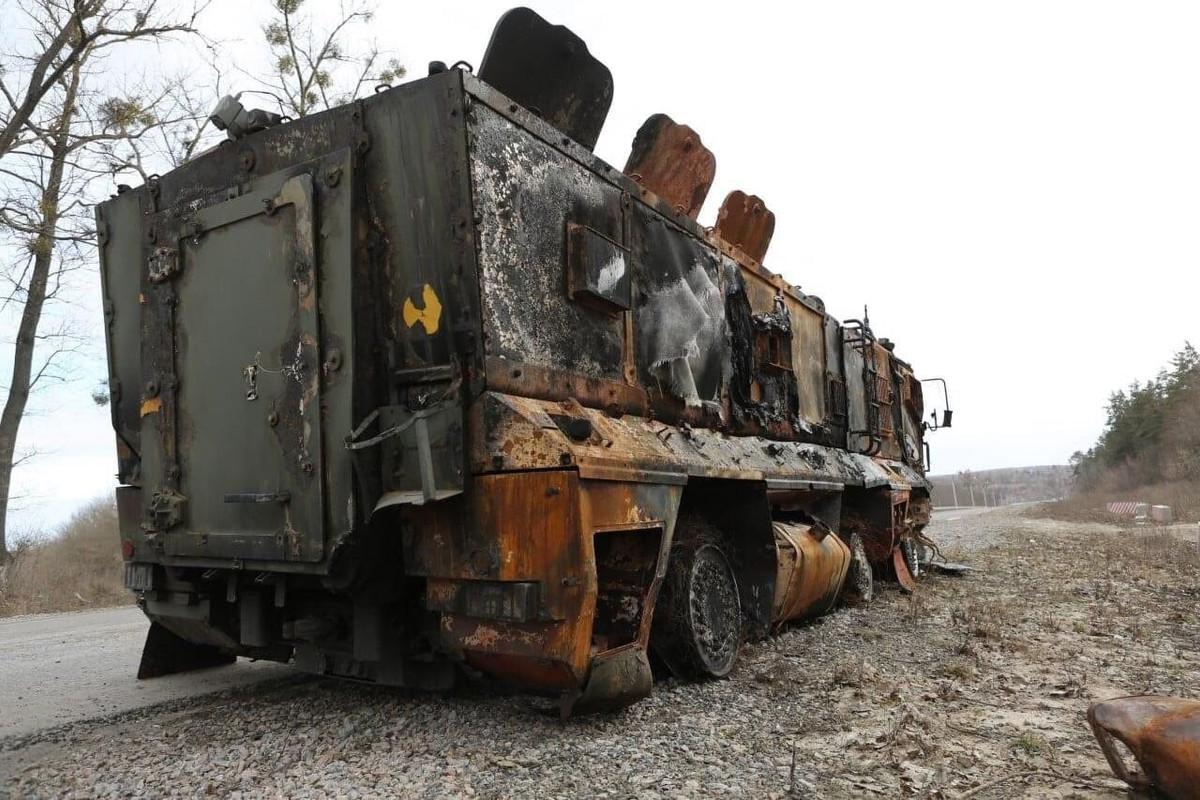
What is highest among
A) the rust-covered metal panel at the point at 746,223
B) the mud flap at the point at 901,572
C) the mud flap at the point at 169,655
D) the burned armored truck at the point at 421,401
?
the rust-covered metal panel at the point at 746,223

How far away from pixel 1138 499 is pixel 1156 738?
4383cm

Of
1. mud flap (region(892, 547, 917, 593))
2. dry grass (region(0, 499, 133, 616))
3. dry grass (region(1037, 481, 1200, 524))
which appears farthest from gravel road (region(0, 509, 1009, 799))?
dry grass (region(1037, 481, 1200, 524))

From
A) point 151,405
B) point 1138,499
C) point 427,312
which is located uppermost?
point 427,312

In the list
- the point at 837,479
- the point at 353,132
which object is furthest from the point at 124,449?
the point at 837,479

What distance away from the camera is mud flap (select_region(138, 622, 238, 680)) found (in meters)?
5.61

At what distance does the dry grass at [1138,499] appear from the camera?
28.0 m

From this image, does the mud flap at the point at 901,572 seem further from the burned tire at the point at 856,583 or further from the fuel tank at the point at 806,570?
the fuel tank at the point at 806,570

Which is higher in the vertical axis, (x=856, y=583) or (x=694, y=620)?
(x=694, y=620)

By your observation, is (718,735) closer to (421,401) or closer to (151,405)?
(421,401)

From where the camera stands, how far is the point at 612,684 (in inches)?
154

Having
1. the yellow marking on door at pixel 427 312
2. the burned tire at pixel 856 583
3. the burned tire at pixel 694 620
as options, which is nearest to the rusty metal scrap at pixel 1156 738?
the burned tire at pixel 694 620

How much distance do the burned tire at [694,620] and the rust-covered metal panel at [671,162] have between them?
2.61m

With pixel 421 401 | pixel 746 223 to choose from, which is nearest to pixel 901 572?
pixel 746 223

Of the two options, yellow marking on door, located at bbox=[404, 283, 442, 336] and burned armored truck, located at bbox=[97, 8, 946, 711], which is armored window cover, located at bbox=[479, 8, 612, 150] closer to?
burned armored truck, located at bbox=[97, 8, 946, 711]
